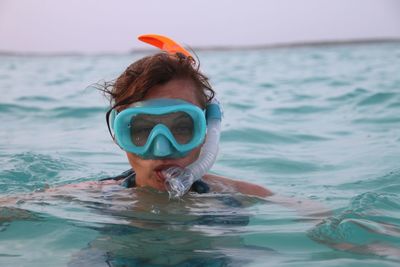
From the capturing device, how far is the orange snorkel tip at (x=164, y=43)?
134 inches

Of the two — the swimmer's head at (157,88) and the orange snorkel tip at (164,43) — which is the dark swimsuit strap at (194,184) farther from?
the orange snorkel tip at (164,43)

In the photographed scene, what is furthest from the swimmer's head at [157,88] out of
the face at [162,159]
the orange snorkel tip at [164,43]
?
the orange snorkel tip at [164,43]

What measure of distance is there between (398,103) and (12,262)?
24.4 feet

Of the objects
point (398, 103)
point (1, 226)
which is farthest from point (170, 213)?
point (398, 103)

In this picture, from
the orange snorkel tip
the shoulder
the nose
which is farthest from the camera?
the shoulder

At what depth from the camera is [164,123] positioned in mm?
3021

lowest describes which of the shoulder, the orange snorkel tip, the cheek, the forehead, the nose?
the shoulder

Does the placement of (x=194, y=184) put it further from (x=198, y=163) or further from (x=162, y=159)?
(x=162, y=159)

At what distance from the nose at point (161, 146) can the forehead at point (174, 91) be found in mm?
249

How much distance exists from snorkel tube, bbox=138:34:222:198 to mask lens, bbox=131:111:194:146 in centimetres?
16

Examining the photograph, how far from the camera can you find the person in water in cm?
302

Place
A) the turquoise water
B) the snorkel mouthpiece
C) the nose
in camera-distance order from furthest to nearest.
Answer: the snorkel mouthpiece, the nose, the turquoise water

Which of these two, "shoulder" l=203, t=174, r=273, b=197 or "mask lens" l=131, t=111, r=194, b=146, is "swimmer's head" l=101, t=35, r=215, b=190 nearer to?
"mask lens" l=131, t=111, r=194, b=146

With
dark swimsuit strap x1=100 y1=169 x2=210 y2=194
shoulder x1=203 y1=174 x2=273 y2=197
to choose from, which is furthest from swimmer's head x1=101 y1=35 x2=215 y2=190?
shoulder x1=203 y1=174 x2=273 y2=197
